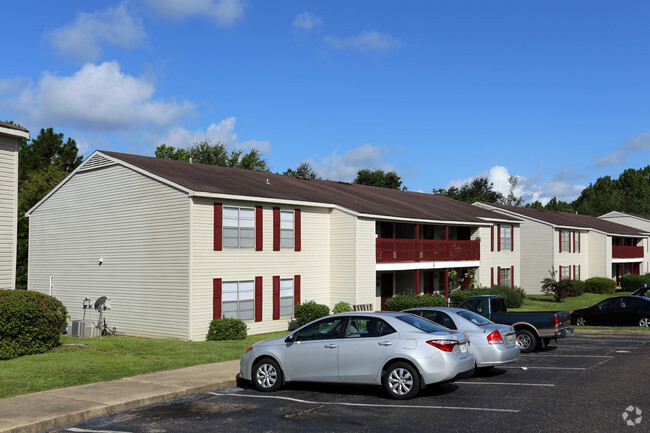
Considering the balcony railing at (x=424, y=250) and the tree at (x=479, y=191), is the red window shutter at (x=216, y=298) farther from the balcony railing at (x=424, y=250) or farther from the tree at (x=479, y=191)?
the tree at (x=479, y=191)

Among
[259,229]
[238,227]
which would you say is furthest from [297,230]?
[238,227]

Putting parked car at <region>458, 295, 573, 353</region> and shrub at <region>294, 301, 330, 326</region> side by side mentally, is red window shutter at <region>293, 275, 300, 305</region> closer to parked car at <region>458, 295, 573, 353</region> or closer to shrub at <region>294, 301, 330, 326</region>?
shrub at <region>294, 301, 330, 326</region>

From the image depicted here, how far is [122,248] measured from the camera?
25656 millimetres

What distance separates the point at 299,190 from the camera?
30.7 metres

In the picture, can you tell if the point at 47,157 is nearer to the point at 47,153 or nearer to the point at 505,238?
the point at 47,153

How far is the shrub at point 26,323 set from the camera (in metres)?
16.1

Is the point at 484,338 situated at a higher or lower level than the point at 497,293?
higher

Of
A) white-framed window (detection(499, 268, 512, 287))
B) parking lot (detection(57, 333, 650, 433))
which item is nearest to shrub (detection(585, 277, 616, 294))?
white-framed window (detection(499, 268, 512, 287))

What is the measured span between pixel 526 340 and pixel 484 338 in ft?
18.1

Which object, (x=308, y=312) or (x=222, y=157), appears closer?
(x=308, y=312)

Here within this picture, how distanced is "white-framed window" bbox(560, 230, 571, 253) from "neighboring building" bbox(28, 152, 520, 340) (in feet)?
78.6

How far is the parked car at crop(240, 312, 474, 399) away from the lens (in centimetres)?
1145

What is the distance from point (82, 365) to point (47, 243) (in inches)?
632

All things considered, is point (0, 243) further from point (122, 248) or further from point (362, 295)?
point (362, 295)
